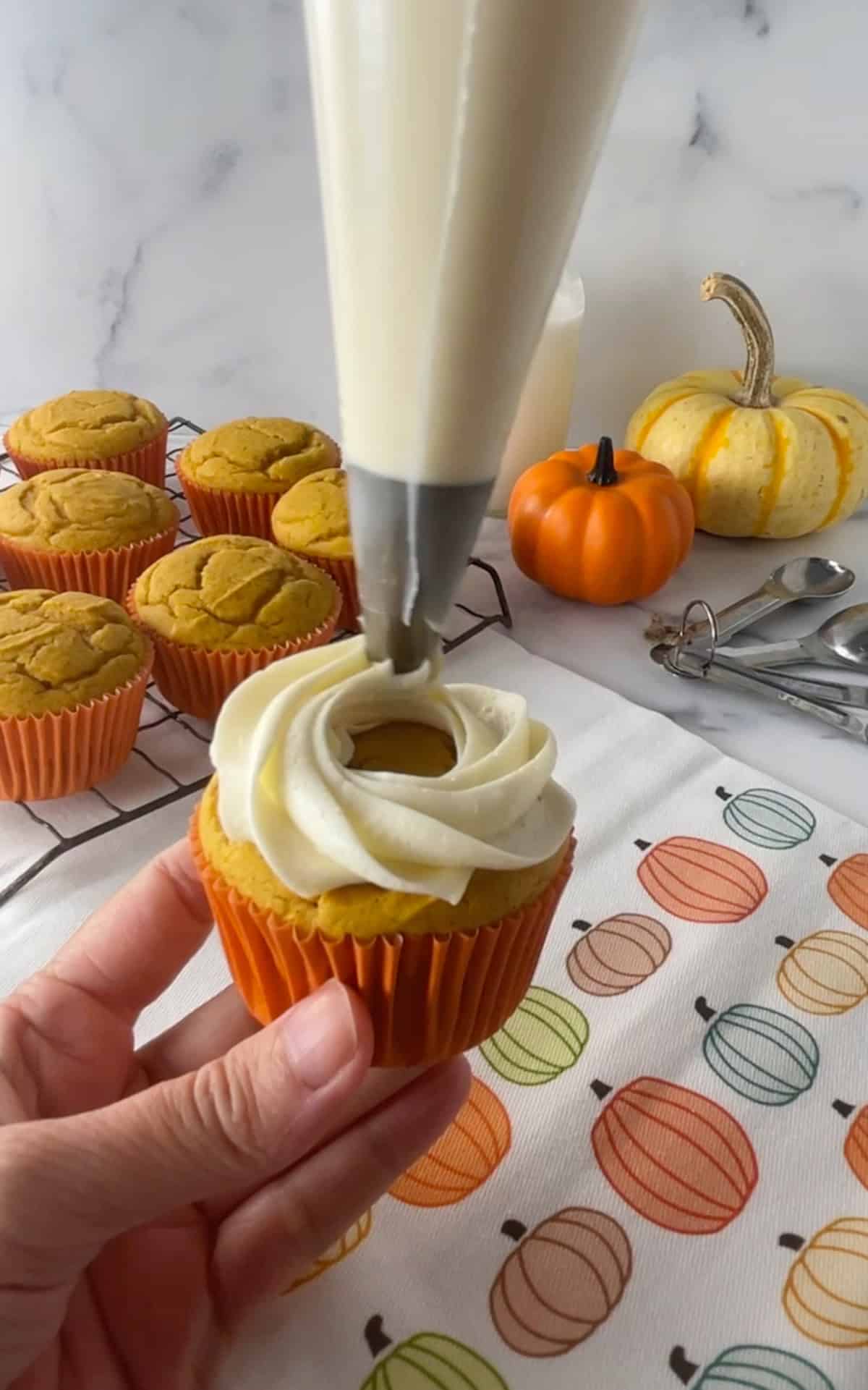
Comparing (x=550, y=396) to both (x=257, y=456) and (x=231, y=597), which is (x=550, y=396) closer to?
(x=257, y=456)

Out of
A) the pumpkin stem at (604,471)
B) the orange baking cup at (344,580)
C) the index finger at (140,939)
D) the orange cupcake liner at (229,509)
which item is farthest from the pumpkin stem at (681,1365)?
the orange cupcake liner at (229,509)

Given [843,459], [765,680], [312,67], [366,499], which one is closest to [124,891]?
[366,499]

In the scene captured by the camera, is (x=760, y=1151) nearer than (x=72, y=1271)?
No

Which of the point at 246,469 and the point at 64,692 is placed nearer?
the point at 64,692

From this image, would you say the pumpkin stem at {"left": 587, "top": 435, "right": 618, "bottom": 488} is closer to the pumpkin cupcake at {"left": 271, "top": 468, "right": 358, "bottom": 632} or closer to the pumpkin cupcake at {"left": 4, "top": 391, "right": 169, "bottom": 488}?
the pumpkin cupcake at {"left": 271, "top": 468, "right": 358, "bottom": 632}

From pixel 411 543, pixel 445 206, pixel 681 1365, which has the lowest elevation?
pixel 681 1365

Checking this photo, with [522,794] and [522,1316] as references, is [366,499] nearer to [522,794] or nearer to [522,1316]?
[522,794]

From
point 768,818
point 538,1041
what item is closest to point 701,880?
point 768,818
